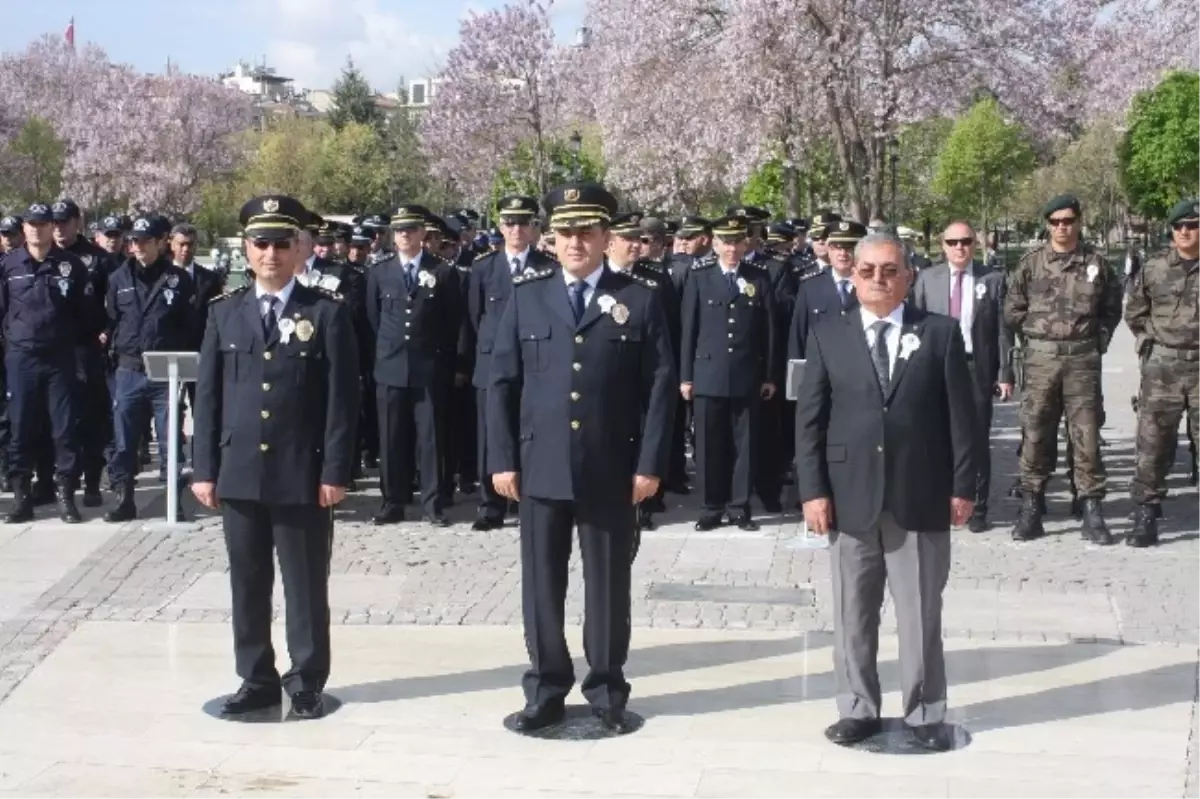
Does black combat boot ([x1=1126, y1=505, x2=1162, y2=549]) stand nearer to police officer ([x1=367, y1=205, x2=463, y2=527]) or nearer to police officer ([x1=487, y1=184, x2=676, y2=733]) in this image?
police officer ([x1=367, y1=205, x2=463, y2=527])

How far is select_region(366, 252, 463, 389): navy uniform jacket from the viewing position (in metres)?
12.1

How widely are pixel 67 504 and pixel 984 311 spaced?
6.35m

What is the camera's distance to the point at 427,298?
12.1m

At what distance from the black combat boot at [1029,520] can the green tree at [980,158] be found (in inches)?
1555

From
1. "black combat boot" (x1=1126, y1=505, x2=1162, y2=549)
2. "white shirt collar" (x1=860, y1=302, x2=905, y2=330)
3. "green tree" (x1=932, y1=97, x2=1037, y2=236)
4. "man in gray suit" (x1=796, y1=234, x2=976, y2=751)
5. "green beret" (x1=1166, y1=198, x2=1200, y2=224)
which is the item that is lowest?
"black combat boot" (x1=1126, y1=505, x2=1162, y2=549)

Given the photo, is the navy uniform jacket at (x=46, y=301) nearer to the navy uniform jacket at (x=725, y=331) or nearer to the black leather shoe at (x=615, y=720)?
the navy uniform jacket at (x=725, y=331)

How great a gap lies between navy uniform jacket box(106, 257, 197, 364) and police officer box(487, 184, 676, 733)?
17.5 ft

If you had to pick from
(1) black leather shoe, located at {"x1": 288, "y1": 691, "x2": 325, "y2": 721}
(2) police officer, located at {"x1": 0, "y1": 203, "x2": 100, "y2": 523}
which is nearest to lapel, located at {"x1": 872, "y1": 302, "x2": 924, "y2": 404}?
(1) black leather shoe, located at {"x1": 288, "y1": 691, "x2": 325, "y2": 721}

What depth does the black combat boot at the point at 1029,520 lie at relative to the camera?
11445 millimetres

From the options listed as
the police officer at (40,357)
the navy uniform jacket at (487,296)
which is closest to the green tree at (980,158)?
the navy uniform jacket at (487,296)

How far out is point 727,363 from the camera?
12.0 meters

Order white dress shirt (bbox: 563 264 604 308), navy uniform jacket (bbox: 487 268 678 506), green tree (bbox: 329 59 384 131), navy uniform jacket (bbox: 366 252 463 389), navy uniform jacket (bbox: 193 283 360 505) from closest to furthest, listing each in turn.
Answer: navy uniform jacket (bbox: 487 268 678 506)
white dress shirt (bbox: 563 264 604 308)
navy uniform jacket (bbox: 193 283 360 505)
navy uniform jacket (bbox: 366 252 463 389)
green tree (bbox: 329 59 384 131)

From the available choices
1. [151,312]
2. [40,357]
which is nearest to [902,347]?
[151,312]

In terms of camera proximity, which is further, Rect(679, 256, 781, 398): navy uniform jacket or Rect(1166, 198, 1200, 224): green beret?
Rect(679, 256, 781, 398): navy uniform jacket
